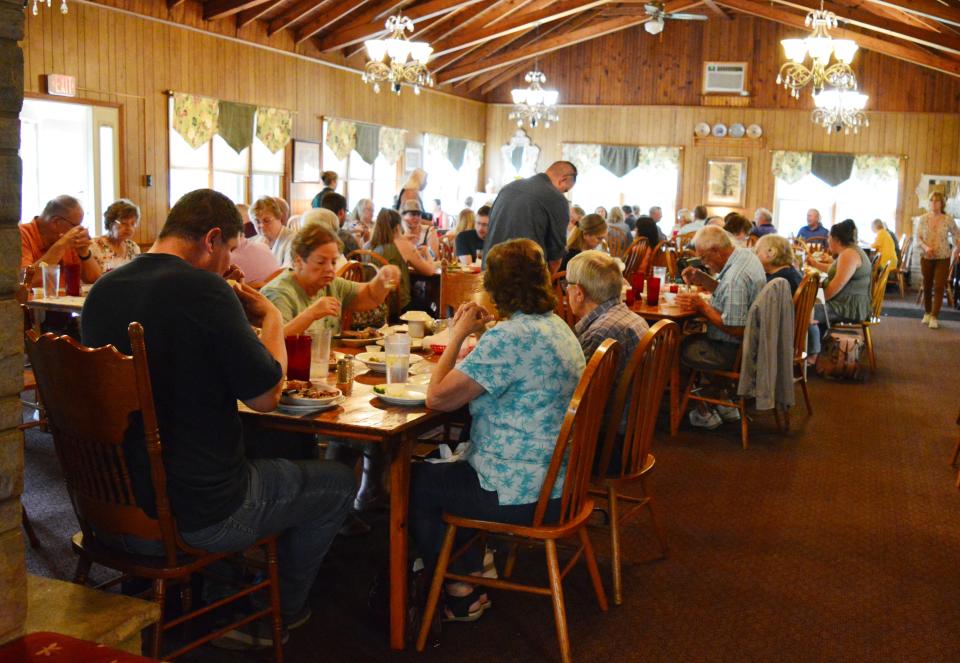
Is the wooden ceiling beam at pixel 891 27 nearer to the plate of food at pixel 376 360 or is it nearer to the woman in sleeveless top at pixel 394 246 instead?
the woman in sleeveless top at pixel 394 246

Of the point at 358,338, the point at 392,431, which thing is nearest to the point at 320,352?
the point at 392,431

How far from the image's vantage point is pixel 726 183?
1491 centimetres

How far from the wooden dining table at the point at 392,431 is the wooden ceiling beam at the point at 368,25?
8954mm

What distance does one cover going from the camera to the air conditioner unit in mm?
14422

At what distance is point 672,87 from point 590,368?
1317 centimetres

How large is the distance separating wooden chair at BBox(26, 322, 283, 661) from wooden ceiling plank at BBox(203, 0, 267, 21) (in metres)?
7.40

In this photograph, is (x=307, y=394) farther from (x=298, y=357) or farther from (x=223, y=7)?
(x=223, y=7)

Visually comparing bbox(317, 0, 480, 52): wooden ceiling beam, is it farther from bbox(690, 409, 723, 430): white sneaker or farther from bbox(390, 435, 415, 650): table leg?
bbox(390, 435, 415, 650): table leg

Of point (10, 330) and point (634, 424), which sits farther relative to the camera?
point (634, 424)

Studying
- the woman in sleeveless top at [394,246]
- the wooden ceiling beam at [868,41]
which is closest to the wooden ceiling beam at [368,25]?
the wooden ceiling beam at [868,41]

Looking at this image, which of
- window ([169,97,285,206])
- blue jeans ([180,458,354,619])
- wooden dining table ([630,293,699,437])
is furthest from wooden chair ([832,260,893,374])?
window ([169,97,285,206])

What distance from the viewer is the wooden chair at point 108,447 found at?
6.79 ft

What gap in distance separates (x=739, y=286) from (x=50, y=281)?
11.4 feet

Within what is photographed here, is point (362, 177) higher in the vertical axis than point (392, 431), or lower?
higher
